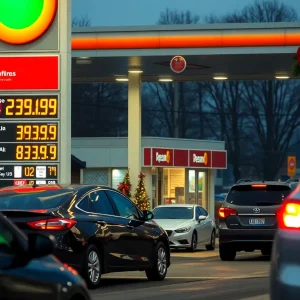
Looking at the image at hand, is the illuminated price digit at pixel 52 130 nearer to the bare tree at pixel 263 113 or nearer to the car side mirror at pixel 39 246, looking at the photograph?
the car side mirror at pixel 39 246

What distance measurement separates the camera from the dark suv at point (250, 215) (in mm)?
22266

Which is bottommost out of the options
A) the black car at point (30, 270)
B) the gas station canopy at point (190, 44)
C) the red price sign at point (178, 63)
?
the black car at point (30, 270)

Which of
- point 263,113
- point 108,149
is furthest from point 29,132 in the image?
point 263,113

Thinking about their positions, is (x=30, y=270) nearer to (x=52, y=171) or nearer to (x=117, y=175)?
(x=52, y=171)

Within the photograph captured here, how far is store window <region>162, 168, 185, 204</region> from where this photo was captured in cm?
4466

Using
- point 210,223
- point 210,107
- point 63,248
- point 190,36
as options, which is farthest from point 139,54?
point 210,107

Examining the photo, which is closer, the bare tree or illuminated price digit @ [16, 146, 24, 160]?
illuminated price digit @ [16, 146, 24, 160]

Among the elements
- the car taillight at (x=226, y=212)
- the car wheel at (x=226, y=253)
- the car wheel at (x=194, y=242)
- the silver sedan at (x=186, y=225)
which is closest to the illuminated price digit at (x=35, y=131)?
the car taillight at (x=226, y=212)

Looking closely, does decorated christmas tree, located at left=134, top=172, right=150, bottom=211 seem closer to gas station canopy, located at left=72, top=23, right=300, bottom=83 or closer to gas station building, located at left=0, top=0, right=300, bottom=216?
gas station building, located at left=0, top=0, right=300, bottom=216

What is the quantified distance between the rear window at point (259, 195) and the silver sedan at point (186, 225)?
4852mm

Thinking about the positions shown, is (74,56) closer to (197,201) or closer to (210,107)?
(197,201)

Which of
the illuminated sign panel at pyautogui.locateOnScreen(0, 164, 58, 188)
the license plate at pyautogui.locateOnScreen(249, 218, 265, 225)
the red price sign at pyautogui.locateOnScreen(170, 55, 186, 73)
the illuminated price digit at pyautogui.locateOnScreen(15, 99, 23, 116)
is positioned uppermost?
the red price sign at pyautogui.locateOnScreen(170, 55, 186, 73)

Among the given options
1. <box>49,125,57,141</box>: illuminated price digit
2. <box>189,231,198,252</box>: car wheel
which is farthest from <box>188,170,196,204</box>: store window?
<box>49,125,57,141</box>: illuminated price digit

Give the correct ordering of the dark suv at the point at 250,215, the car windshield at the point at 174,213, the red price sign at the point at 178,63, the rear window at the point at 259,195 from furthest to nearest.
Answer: the red price sign at the point at 178,63
the car windshield at the point at 174,213
the rear window at the point at 259,195
the dark suv at the point at 250,215
